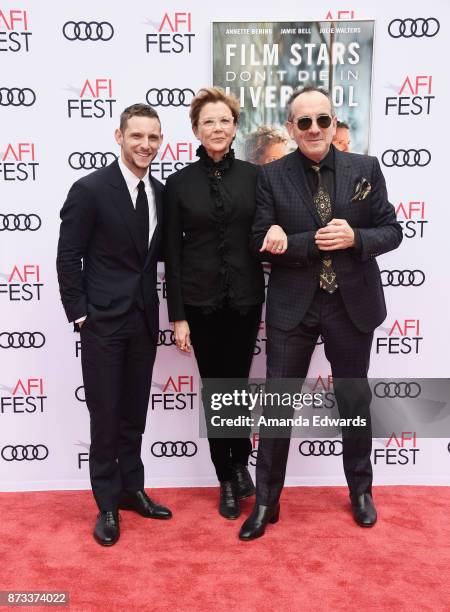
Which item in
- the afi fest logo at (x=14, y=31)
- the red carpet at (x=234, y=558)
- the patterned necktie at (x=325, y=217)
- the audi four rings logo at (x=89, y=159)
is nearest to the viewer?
the red carpet at (x=234, y=558)

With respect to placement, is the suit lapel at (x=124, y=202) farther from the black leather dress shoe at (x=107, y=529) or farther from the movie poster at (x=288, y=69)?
the black leather dress shoe at (x=107, y=529)

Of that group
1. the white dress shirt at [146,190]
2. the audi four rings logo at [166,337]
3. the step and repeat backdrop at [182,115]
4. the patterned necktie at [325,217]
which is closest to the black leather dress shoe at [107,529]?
the step and repeat backdrop at [182,115]

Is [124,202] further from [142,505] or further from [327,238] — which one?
[142,505]

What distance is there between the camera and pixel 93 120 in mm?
3020

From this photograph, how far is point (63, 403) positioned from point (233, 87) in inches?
74.5

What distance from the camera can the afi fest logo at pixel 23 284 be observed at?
3.14 metres

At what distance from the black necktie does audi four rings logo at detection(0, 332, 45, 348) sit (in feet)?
3.20

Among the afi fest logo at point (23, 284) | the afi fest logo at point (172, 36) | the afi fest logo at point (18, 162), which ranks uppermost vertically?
the afi fest logo at point (172, 36)

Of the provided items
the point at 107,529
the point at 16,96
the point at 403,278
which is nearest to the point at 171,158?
the point at 16,96

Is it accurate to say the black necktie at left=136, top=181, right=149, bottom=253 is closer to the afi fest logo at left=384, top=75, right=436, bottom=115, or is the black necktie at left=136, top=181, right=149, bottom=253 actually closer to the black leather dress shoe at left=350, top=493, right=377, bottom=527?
the afi fest logo at left=384, top=75, right=436, bottom=115

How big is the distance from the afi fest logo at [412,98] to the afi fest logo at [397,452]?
173 centimetres

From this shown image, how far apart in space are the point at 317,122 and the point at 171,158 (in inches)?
35.9

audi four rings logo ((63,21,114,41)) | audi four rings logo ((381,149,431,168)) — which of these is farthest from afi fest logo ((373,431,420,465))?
audi four rings logo ((63,21,114,41))

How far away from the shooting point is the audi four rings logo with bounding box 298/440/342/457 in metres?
3.34
